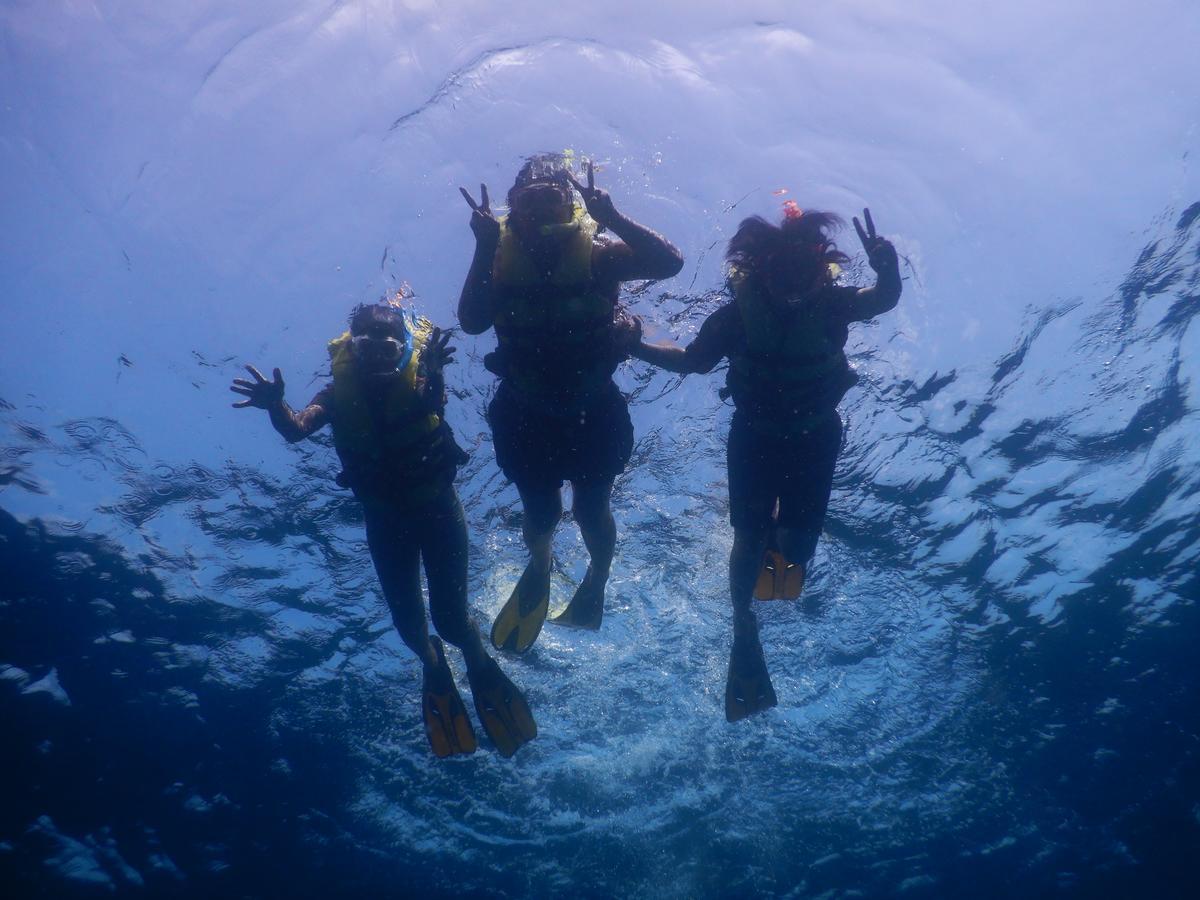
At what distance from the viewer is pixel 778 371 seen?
603 cm

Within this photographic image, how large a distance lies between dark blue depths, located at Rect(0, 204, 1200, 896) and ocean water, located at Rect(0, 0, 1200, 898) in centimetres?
10

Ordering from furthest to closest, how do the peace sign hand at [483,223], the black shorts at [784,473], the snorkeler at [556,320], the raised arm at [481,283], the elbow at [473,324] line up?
the black shorts at [784,473] < the elbow at [473,324] < the snorkeler at [556,320] < the raised arm at [481,283] < the peace sign hand at [483,223]

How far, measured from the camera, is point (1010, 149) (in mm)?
7676

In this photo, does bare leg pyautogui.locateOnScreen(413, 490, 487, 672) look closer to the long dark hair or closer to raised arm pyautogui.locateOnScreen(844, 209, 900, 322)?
the long dark hair

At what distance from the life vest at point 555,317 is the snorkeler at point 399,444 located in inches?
25.6

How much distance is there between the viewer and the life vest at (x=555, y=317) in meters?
5.52

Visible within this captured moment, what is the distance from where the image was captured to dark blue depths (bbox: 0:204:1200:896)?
34.3 feet

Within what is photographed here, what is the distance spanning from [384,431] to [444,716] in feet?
11.2

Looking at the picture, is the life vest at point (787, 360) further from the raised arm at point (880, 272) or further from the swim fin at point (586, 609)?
the swim fin at point (586, 609)

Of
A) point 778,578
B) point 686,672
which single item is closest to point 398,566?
point 778,578

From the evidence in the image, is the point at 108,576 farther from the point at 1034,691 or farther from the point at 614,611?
the point at 1034,691

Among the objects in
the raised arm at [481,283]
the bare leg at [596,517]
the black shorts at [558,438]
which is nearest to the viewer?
the raised arm at [481,283]

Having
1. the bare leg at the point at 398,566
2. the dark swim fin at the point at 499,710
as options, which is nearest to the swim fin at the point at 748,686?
the dark swim fin at the point at 499,710

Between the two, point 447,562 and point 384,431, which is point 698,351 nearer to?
point 384,431
